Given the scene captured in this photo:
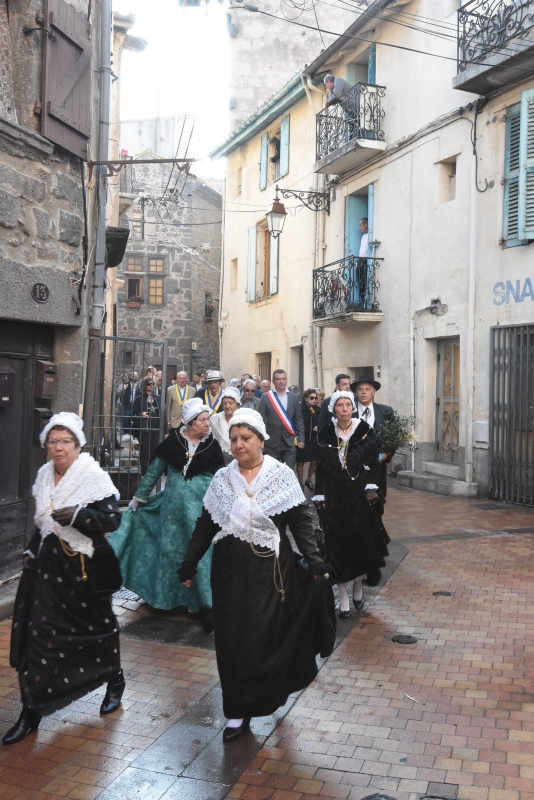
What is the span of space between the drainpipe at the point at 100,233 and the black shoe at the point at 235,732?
4.09 m

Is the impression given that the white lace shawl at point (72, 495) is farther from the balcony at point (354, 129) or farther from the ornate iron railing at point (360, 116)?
the ornate iron railing at point (360, 116)

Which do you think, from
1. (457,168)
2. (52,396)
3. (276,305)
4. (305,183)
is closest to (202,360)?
(276,305)

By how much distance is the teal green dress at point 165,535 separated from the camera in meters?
5.91

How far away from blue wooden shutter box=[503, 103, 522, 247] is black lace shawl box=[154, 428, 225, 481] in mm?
7582

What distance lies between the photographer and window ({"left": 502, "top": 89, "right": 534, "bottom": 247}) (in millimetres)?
11609

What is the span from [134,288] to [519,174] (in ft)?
61.2

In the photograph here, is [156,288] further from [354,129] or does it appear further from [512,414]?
[512,414]

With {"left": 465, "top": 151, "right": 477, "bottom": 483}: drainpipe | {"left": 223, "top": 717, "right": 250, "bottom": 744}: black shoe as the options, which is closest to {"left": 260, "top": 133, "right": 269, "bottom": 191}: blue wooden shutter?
{"left": 465, "top": 151, "right": 477, "bottom": 483}: drainpipe

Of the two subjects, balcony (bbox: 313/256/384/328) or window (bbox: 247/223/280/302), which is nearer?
balcony (bbox: 313/256/384/328)

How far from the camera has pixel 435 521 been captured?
1035cm

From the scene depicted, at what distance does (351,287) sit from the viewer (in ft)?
53.1

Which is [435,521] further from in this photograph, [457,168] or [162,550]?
[457,168]

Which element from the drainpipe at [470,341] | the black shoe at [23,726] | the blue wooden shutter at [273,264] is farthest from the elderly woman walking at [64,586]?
the blue wooden shutter at [273,264]

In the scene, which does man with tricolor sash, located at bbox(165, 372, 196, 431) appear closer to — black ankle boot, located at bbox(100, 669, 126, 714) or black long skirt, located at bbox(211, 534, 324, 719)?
black ankle boot, located at bbox(100, 669, 126, 714)
